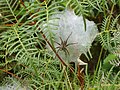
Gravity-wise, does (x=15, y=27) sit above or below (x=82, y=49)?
above

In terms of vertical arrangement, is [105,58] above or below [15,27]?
below

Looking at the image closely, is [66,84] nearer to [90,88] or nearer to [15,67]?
[90,88]

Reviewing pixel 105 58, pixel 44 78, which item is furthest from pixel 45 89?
pixel 105 58

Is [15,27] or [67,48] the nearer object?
[15,27]

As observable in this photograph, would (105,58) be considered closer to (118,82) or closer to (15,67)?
(118,82)

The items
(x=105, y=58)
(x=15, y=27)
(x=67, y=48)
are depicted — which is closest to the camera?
(x=15, y=27)

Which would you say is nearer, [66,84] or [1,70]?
[66,84]

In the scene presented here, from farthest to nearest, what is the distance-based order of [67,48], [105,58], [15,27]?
[105,58]
[67,48]
[15,27]

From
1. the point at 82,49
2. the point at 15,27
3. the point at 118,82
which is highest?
the point at 15,27

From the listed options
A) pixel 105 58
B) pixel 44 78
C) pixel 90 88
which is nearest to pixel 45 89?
pixel 44 78
